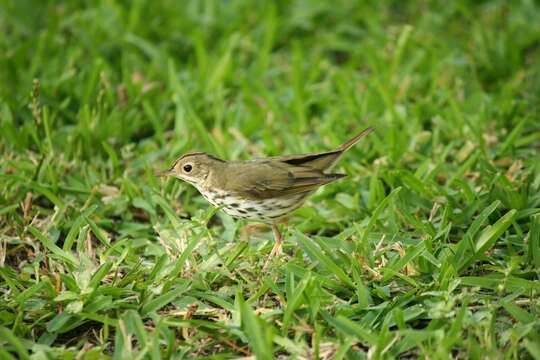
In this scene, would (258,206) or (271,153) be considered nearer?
(258,206)

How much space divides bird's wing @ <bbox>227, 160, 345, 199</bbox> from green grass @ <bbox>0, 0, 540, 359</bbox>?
11.5 inches

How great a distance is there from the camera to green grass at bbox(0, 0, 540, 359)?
3045mm

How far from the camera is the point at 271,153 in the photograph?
4.79 m

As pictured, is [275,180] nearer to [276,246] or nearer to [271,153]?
[276,246]

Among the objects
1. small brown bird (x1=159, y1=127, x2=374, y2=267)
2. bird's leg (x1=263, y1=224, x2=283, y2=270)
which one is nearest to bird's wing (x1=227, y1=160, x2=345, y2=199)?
small brown bird (x1=159, y1=127, x2=374, y2=267)

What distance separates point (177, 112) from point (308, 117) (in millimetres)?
958

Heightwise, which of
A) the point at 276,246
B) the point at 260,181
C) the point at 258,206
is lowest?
the point at 276,246

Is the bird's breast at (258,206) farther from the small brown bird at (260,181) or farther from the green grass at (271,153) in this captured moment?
the green grass at (271,153)

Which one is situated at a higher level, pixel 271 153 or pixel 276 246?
pixel 271 153

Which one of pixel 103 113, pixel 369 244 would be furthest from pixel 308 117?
pixel 369 244

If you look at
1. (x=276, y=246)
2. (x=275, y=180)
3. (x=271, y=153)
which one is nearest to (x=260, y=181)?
(x=275, y=180)

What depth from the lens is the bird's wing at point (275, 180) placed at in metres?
3.69

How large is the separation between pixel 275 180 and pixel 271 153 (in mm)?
1068

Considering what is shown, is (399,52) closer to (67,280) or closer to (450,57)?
(450,57)
